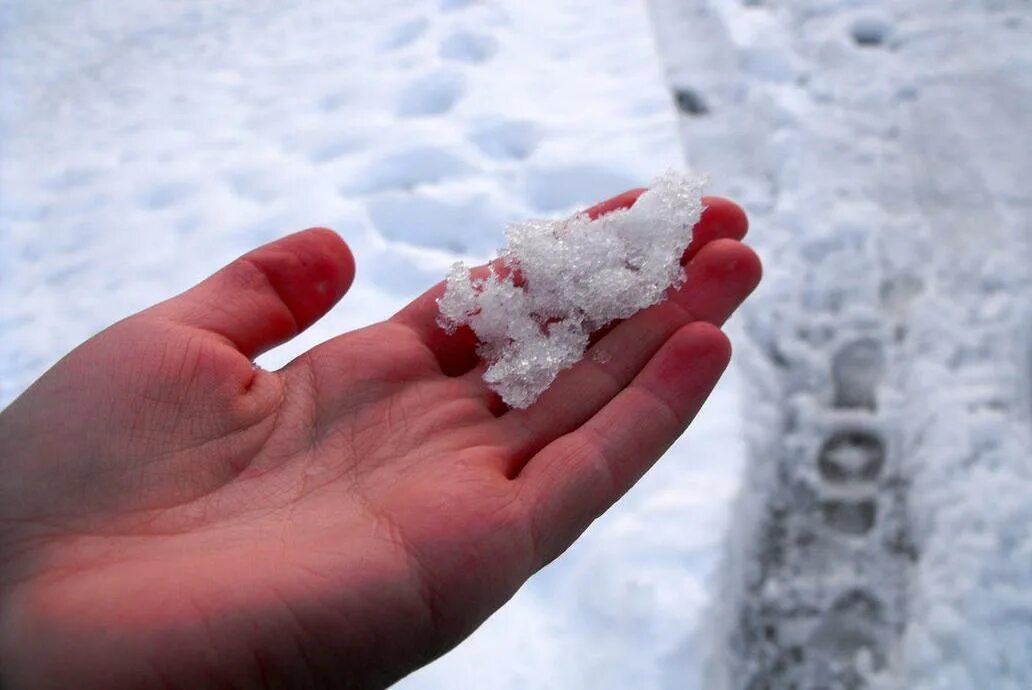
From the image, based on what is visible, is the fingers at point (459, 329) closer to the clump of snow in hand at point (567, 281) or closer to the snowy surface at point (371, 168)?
the clump of snow in hand at point (567, 281)

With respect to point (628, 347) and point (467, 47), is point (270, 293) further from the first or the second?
point (467, 47)

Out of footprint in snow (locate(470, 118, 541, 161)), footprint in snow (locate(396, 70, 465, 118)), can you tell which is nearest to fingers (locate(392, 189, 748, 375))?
footprint in snow (locate(470, 118, 541, 161))

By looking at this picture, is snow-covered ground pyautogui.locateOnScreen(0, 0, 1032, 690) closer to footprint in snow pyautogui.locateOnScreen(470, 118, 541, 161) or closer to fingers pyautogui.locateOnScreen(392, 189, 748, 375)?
footprint in snow pyautogui.locateOnScreen(470, 118, 541, 161)

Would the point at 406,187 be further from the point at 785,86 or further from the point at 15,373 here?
the point at 785,86

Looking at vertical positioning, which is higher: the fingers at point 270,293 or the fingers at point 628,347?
the fingers at point 270,293

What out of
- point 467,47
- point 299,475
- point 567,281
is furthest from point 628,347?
point 467,47

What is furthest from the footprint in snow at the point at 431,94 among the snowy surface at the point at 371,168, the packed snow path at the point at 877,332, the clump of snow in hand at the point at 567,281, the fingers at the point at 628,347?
the fingers at the point at 628,347
